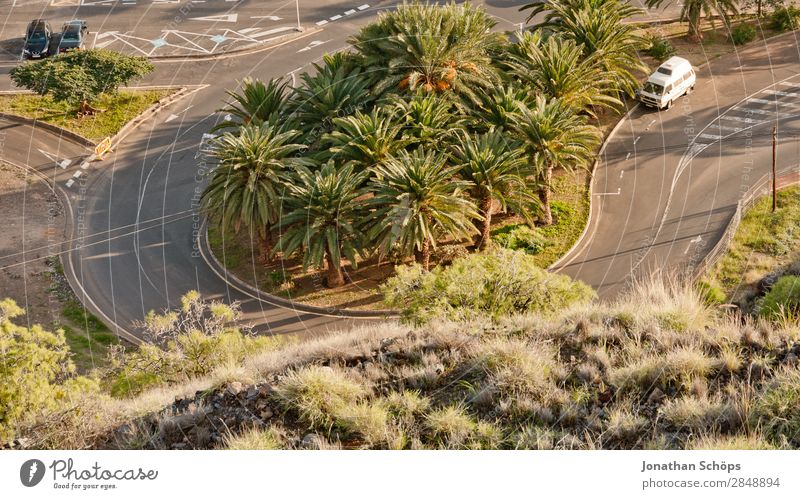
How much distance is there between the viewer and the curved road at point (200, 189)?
53.6 metres

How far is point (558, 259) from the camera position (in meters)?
54.5

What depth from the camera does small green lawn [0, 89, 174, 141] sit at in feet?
223

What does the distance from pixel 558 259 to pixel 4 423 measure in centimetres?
3120

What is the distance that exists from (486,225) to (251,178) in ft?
44.8

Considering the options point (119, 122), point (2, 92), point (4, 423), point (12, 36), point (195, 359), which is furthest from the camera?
point (12, 36)

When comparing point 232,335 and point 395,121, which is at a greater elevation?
point 395,121

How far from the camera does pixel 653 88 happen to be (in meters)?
66.3

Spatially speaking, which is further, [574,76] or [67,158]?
[67,158]

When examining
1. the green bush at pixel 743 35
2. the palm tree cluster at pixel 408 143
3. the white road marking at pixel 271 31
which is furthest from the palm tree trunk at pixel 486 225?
the white road marking at pixel 271 31

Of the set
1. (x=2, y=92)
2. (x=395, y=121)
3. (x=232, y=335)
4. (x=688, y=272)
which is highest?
(x=2, y=92)

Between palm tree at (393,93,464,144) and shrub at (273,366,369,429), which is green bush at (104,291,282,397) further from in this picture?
palm tree at (393,93,464,144)

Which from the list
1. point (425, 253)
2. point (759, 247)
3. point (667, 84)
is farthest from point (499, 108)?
point (759, 247)

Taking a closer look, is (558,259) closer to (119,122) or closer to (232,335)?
(232,335)

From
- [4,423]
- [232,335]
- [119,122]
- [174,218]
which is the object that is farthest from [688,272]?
[119,122]
